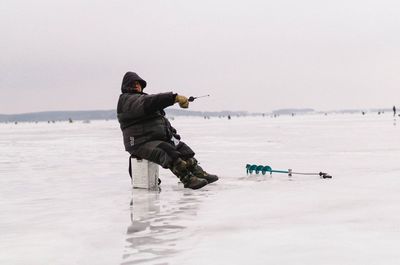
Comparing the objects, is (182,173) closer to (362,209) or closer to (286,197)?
(286,197)

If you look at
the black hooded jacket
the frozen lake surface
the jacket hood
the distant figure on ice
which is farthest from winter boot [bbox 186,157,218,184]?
the jacket hood

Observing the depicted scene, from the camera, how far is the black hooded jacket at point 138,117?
9211 mm

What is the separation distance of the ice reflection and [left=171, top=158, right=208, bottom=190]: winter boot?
18 cm

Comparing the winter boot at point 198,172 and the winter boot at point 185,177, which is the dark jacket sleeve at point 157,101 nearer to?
the winter boot at point 185,177

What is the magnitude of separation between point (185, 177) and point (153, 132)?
99 cm

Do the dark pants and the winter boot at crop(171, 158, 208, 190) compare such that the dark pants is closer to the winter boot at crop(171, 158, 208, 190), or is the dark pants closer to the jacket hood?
the winter boot at crop(171, 158, 208, 190)

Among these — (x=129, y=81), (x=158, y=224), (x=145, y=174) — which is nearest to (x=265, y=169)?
(x=145, y=174)

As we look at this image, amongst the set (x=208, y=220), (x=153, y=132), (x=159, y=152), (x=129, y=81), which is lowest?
(x=208, y=220)

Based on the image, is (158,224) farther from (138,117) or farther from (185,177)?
(138,117)

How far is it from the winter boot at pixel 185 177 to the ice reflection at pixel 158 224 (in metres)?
0.18

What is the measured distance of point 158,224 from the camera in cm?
620

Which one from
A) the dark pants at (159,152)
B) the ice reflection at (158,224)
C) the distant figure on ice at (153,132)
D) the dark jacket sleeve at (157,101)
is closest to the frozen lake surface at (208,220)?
the ice reflection at (158,224)

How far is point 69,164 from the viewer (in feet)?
49.8

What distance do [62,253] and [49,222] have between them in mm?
1704
